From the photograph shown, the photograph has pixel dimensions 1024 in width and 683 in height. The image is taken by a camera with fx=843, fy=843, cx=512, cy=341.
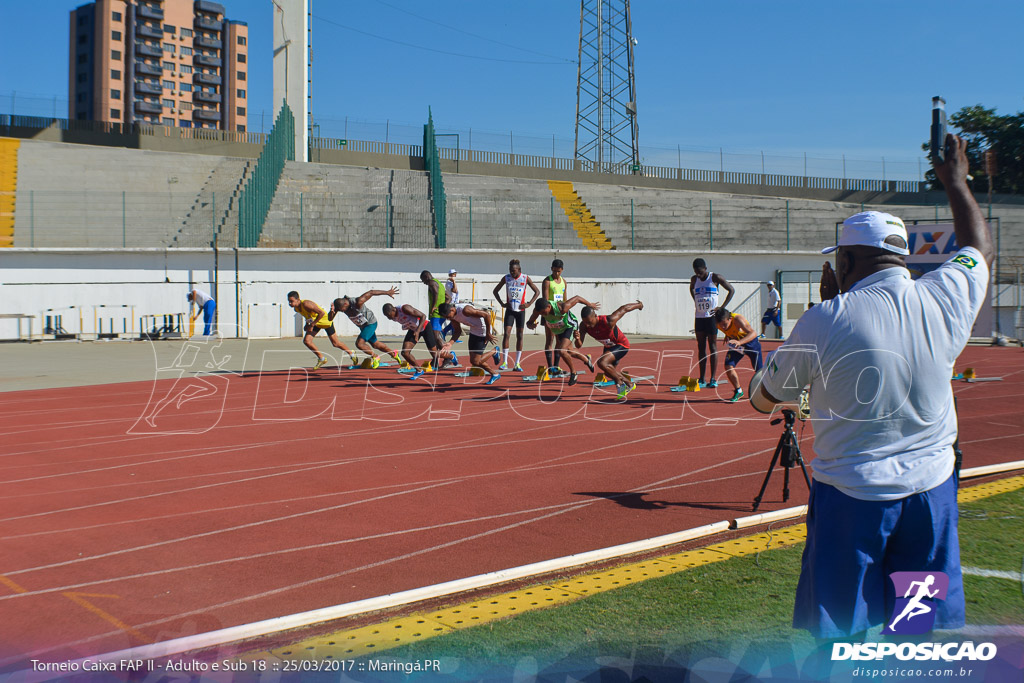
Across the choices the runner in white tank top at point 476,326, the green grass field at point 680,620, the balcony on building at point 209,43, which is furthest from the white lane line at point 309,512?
the balcony on building at point 209,43

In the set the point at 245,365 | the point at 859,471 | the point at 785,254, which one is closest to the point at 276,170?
the point at 245,365

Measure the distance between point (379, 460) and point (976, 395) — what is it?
9732mm

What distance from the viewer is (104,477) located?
8.06 meters

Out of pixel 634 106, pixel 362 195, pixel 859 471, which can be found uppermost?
pixel 634 106

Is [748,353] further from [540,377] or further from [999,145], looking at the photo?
[999,145]

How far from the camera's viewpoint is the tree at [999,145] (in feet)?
153

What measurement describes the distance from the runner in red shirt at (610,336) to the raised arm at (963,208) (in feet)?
30.5

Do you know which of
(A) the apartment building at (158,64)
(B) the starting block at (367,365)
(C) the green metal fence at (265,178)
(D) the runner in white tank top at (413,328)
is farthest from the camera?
(A) the apartment building at (158,64)

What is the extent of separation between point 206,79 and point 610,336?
97.4m

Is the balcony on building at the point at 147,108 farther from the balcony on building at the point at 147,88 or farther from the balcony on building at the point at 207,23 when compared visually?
the balcony on building at the point at 207,23

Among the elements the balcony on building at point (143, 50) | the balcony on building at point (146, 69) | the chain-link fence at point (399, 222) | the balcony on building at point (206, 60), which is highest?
the balcony on building at point (206, 60)

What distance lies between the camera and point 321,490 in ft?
24.7

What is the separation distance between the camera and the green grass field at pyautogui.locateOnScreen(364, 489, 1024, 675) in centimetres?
391

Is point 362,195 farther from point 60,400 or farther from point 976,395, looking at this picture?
point 976,395
